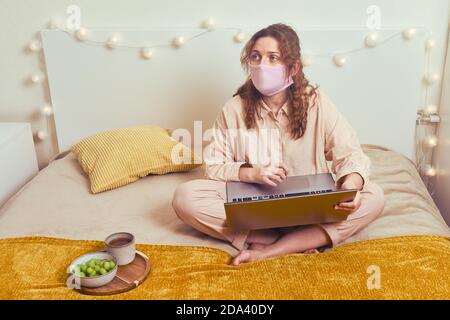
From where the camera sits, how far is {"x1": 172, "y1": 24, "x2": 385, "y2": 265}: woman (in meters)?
1.30

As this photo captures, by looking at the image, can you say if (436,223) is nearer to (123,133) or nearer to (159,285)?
(159,285)

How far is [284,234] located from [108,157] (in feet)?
2.18

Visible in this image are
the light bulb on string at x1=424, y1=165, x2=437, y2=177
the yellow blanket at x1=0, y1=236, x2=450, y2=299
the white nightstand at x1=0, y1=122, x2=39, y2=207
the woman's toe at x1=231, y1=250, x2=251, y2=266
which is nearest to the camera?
the yellow blanket at x1=0, y1=236, x2=450, y2=299

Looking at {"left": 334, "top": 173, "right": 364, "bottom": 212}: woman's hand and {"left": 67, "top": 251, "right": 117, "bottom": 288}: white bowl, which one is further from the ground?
{"left": 334, "top": 173, "right": 364, "bottom": 212}: woman's hand

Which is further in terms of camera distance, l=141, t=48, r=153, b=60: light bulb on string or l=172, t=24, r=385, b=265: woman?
l=141, t=48, r=153, b=60: light bulb on string

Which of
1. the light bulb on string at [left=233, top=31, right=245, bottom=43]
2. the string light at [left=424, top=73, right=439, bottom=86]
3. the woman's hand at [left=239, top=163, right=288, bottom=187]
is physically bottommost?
the woman's hand at [left=239, top=163, right=288, bottom=187]

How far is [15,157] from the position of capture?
185cm

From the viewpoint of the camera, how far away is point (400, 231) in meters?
1.32

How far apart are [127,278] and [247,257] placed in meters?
0.31

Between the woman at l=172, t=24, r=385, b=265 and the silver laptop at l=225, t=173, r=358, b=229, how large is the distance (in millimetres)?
36

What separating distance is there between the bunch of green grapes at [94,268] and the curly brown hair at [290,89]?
57 centimetres

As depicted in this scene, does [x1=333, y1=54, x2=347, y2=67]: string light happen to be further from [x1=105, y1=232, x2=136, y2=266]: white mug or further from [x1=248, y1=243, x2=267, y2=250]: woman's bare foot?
→ [x1=105, y1=232, x2=136, y2=266]: white mug

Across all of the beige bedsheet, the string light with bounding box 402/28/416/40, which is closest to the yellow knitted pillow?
the beige bedsheet
